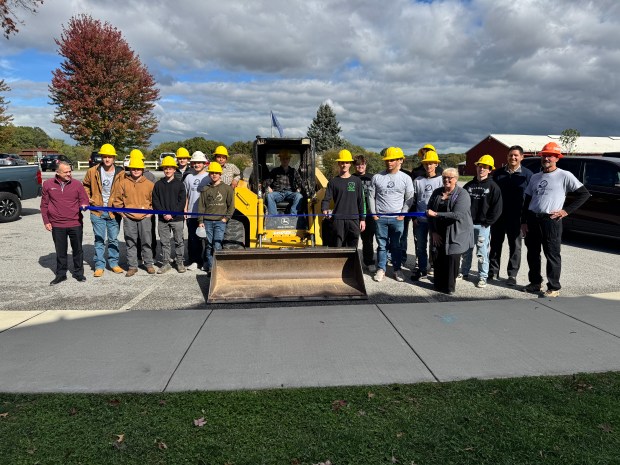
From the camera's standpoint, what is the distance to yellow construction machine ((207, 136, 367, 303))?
19.9 feet

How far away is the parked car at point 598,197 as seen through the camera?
9.34 metres

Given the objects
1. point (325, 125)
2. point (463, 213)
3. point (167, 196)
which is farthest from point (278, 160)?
point (325, 125)

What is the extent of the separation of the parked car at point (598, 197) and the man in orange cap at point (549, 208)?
4043 mm

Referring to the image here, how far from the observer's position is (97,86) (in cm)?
2327

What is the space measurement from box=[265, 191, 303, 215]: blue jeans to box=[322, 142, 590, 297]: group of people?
1173mm

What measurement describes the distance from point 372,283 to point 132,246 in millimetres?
3958

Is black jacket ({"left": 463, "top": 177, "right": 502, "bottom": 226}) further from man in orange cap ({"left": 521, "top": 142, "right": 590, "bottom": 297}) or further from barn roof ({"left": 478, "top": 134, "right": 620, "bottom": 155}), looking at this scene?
barn roof ({"left": 478, "top": 134, "right": 620, "bottom": 155})

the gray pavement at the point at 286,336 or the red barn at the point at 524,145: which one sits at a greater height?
the red barn at the point at 524,145

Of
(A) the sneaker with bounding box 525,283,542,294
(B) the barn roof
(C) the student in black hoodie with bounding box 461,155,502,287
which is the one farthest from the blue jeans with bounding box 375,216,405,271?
(B) the barn roof

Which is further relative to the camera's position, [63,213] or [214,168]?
[214,168]

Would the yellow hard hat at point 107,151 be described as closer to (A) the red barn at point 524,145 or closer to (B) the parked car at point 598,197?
(B) the parked car at point 598,197

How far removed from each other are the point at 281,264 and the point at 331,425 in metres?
3.40

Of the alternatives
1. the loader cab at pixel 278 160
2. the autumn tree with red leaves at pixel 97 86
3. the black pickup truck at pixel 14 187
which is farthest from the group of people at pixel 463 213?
the autumn tree with red leaves at pixel 97 86

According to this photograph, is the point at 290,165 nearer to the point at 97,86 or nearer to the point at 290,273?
the point at 290,273
